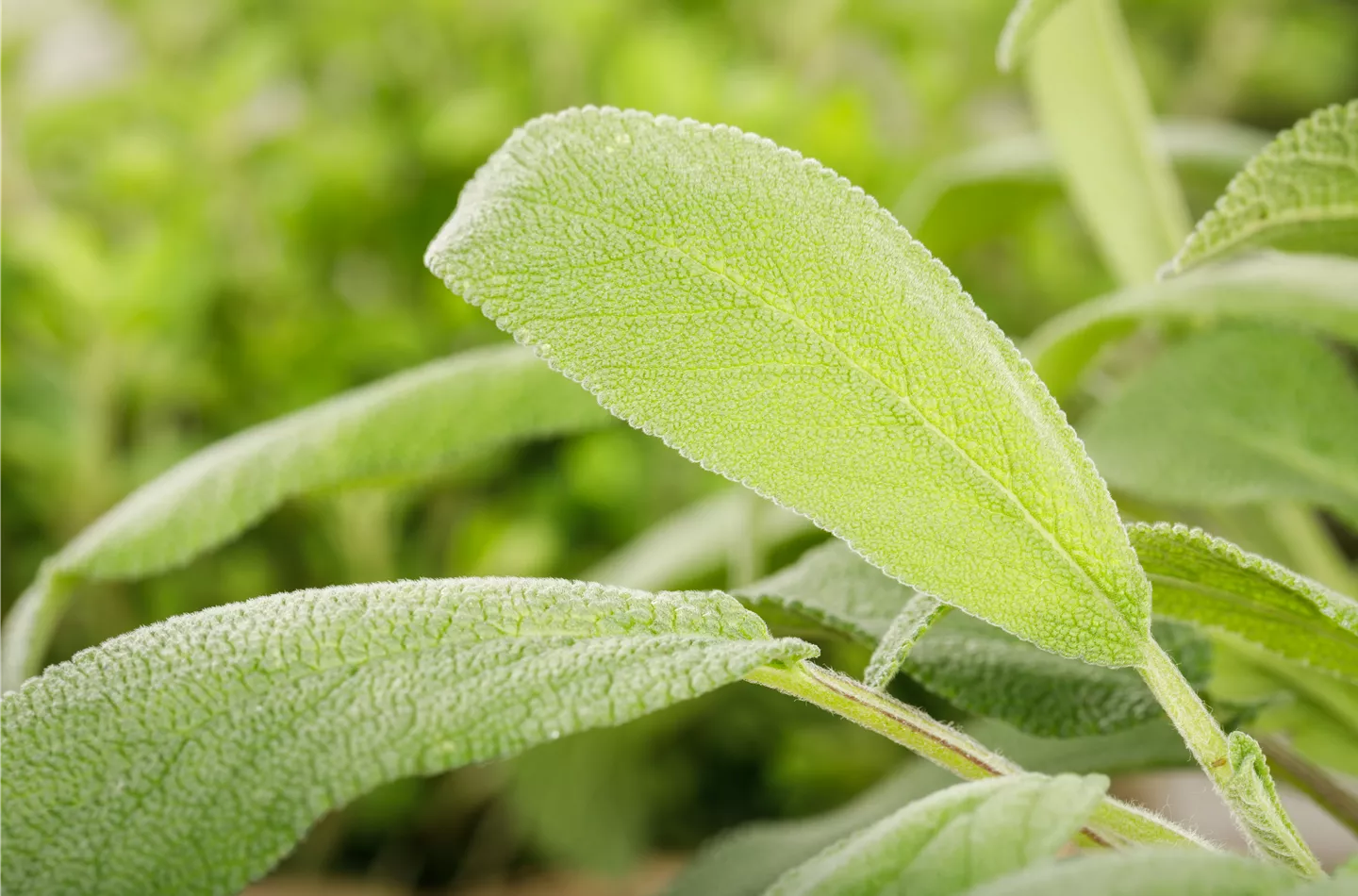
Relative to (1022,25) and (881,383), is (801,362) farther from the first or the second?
(1022,25)

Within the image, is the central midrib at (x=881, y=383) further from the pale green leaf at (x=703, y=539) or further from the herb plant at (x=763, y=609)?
the pale green leaf at (x=703, y=539)

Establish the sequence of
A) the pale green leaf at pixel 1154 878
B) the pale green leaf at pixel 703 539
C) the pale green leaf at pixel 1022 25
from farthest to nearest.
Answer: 1. the pale green leaf at pixel 703 539
2. the pale green leaf at pixel 1022 25
3. the pale green leaf at pixel 1154 878

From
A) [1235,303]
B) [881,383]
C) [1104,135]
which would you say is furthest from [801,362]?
[1104,135]

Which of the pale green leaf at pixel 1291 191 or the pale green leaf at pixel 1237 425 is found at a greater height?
the pale green leaf at pixel 1291 191

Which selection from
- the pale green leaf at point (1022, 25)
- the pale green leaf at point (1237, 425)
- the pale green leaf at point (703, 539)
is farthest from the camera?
the pale green leaf at point (703, 539)

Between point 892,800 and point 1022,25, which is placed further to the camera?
point 892,800

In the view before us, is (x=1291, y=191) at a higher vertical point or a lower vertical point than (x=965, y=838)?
higher

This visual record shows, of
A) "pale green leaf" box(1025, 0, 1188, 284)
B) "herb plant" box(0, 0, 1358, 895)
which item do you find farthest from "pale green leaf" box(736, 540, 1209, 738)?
"pale green leaf" box(1025, 0, 1188, 284)

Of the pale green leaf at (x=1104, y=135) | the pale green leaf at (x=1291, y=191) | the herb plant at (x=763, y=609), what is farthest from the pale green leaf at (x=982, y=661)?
the pale green leaf at (x=1104, y=135)

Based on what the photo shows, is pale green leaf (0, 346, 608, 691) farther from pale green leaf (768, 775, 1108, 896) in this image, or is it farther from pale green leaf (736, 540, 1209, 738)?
pale green leaf (768, 775, 1108, 896)
